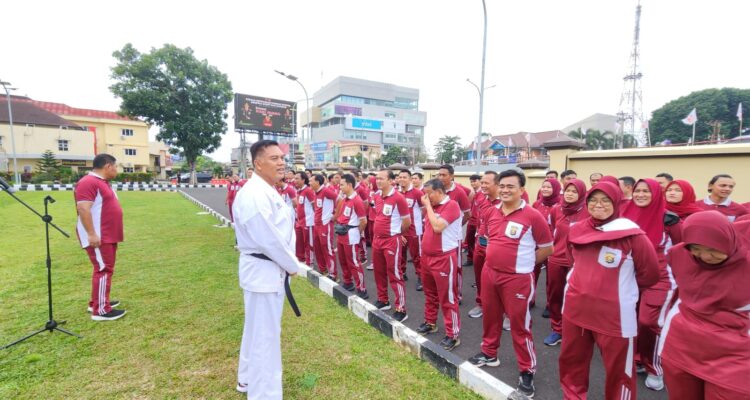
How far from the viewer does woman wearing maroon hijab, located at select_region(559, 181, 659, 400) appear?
7.38 ft

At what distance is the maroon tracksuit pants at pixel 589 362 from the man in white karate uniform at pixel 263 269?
7.14 ft

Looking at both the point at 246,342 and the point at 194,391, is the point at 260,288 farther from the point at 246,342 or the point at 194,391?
the point at 194,391

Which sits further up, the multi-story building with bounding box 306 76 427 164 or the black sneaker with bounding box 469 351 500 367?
the multi-story building with bounding box 306 76 427 164

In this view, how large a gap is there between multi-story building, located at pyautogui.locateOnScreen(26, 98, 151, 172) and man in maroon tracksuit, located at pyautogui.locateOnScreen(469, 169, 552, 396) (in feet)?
158

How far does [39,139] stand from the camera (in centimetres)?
3403

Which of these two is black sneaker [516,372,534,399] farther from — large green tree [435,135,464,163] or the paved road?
large green tree [435,135,464,163]

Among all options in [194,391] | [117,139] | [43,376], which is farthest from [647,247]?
[117,139]

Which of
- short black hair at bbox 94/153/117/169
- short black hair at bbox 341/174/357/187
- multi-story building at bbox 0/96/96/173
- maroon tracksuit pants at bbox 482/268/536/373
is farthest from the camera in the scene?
multi-story building at bbox 0/96/96/173

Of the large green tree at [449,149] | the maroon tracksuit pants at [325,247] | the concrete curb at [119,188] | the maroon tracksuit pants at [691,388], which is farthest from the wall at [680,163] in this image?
the large green tree at [449,149]

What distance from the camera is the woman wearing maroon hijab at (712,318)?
1696 mm

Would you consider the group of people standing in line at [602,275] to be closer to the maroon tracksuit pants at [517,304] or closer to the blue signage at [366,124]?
the maroon tracksuit pants at [517,304]

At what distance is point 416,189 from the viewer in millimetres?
6031

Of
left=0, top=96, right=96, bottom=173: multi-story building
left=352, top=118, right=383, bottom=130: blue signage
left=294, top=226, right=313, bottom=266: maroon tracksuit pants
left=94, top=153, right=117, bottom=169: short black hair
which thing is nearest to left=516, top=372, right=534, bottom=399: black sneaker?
left=294, top=226, right=313, bottom=266: maroon tracksuit pants

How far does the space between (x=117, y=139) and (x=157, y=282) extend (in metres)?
46.4
